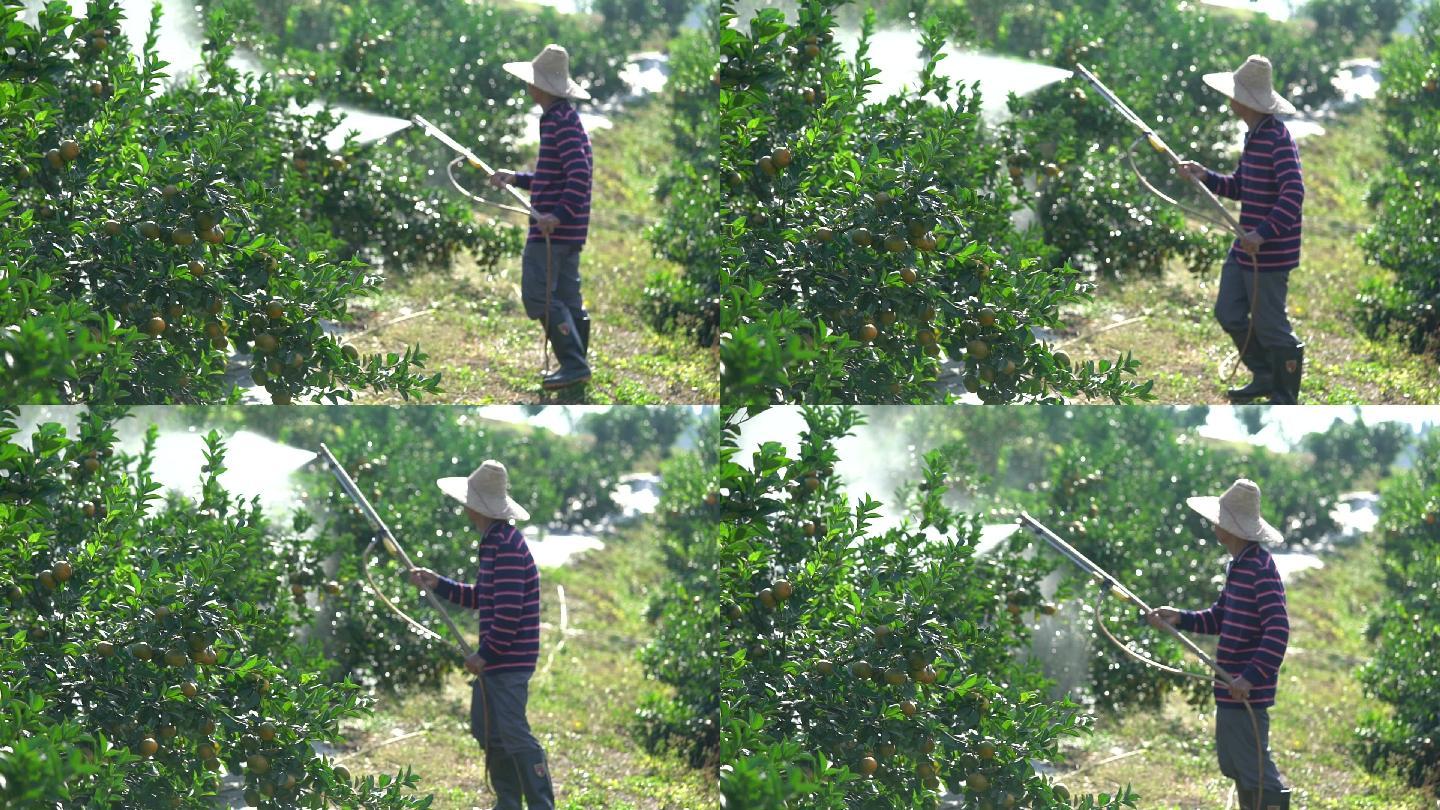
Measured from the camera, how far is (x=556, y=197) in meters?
7.88

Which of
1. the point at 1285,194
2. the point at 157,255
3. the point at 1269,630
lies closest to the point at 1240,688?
the point at 1269,630

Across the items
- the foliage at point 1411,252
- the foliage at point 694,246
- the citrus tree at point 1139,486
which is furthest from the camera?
the foliage at point 1411,252

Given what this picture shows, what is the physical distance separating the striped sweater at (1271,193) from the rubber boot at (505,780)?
13.8 feet

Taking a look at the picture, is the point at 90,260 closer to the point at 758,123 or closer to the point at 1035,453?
the point at 758,123

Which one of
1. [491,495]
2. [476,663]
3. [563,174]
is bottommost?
[476,663]

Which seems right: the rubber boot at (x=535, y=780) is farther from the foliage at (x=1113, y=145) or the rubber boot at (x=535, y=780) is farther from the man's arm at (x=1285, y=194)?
the foliage at (x=1113, y=145)

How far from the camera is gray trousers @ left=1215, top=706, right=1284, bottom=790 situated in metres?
6.52

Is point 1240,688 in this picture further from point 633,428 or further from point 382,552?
Answer: point 633,428

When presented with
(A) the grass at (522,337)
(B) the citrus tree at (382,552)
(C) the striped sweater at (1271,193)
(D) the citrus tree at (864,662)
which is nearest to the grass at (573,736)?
(B) the citrus tree at (382,552)

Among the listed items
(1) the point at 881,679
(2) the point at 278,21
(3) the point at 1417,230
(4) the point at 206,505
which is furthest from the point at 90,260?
(2) the point at 278,21

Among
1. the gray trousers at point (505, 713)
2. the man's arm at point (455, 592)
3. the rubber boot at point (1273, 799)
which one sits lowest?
the rubber boot at point (1273, 799)

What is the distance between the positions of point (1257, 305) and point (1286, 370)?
1.30ft

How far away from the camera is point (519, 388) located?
902 centimetres

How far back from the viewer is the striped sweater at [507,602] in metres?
6.37
